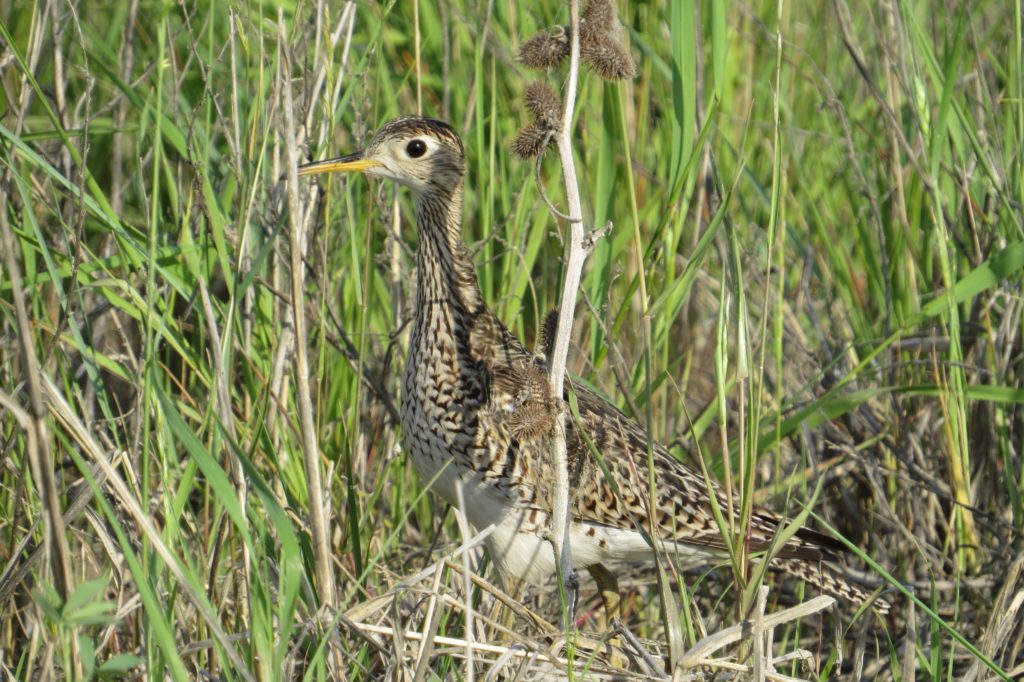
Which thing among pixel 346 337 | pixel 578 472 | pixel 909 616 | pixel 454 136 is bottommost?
pixel 909 616

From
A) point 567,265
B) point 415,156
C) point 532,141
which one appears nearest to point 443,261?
point 415,156

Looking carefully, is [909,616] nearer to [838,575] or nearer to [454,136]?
[838,575]

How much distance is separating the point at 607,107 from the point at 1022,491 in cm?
188

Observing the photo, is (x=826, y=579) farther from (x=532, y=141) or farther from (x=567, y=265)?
(x=532, y=141)

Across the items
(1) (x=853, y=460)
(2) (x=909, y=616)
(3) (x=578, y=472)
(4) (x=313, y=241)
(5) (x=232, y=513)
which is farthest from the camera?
(1) (x=853, y=460)

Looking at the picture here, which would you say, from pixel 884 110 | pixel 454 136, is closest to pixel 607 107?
pixel 454 136

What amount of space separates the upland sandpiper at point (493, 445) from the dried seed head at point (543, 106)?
42.2 inches

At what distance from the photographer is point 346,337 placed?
13.6 feet

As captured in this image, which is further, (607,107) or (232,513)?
(607,107)

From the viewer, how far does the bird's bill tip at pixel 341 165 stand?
361 cm

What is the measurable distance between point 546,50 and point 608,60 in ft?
0.46

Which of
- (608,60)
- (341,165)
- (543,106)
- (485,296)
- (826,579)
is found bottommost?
(826,579)

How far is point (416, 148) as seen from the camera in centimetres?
400

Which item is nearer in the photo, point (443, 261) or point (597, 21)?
point (597, 21)
